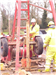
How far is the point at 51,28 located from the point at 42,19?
22.9 m

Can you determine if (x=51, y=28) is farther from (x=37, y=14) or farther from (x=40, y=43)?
(x=37, y=14)

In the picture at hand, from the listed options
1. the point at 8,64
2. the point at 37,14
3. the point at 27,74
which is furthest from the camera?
the point at 37,14

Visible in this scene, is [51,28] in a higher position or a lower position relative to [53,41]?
higher

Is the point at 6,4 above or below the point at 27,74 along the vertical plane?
above

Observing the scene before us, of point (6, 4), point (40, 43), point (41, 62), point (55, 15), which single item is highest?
point (6, 4)

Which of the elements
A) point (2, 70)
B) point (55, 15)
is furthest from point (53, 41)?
point (2, 70)

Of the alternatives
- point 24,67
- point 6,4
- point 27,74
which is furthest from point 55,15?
point 6,4

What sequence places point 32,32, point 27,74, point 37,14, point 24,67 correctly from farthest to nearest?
point 37,14 → point 32,32 → point 24,67 → point 27,74

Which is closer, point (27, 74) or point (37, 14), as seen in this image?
point (27, 74)

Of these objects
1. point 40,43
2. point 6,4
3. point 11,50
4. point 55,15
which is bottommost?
point 11,50

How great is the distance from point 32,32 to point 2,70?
2363mm

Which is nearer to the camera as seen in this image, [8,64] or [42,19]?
[8,64]

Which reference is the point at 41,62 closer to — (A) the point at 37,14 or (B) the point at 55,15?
(B) the point at 55,15

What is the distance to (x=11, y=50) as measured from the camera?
5.16 m
